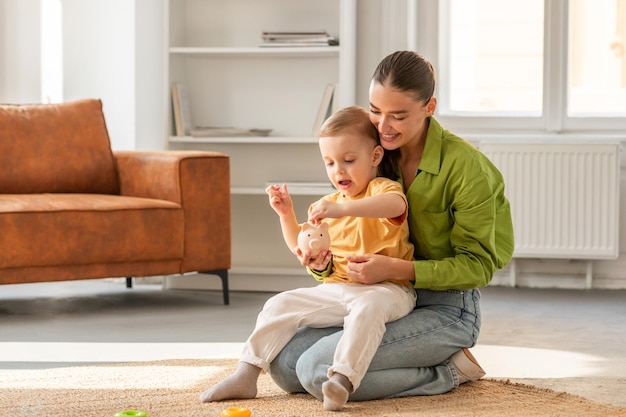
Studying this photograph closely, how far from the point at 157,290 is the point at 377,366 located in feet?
7.97

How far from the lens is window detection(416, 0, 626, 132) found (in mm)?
4793

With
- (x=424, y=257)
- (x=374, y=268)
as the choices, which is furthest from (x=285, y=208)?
(x=424, y=257)

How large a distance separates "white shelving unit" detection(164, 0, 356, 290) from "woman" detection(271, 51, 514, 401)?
2.20 metres

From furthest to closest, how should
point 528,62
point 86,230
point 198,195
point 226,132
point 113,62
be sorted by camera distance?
point 528,62, point 113,62, point 226,132, point 198,195, point 86,230

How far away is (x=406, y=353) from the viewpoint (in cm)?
222

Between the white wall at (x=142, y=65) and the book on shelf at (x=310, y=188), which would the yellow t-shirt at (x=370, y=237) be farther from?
the white wall at (x=142, y=65)

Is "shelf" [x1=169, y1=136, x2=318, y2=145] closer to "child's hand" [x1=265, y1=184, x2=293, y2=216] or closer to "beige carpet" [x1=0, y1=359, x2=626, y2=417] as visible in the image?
"beige carpet" [x1=0, y1=359, x2=626, y2=417]

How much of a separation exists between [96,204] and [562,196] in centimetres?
215

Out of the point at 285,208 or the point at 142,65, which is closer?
the point at 285,208

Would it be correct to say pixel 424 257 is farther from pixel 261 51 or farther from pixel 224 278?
pixel 261 51

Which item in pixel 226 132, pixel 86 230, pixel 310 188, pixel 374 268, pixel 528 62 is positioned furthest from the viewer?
pixel 528 62

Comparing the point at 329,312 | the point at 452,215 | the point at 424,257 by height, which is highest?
the point at 452,215

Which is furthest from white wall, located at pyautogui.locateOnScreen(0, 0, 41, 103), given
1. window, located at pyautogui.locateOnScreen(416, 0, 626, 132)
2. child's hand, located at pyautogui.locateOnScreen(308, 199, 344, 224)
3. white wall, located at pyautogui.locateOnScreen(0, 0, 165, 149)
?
child's hand, located at pyautogui.locateOnScreen(308, 199, 344, 224)

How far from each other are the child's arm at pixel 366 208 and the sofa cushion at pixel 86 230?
1.71 meters
